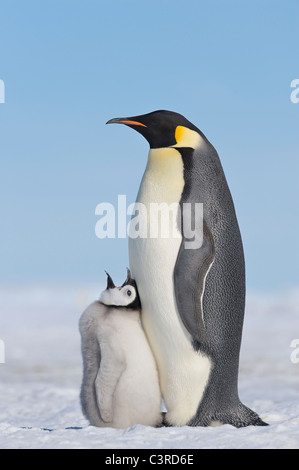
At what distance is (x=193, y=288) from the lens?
12.9ft

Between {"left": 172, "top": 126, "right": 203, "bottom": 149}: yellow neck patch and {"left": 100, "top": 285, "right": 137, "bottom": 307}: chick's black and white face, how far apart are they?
96cm

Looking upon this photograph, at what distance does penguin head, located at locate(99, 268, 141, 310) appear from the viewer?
4.07 metres

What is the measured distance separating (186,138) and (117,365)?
4.82 feet

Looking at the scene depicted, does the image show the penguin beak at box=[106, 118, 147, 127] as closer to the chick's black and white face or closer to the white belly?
the white belly

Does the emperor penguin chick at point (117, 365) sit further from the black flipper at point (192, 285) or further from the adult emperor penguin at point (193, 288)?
the black flipper at point (192, 285)

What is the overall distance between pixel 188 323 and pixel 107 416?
0.72 m

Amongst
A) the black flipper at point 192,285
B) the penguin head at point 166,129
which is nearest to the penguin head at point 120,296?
the black flipper at point 192,285

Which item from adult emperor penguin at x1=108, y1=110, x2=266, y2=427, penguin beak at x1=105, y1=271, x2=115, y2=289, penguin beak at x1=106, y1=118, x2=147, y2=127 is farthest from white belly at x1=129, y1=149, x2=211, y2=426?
penguin beak at x1=106, y1=118, x2=147, y2=127

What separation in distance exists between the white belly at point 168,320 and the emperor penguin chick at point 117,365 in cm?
7

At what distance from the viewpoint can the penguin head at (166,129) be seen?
4262mm

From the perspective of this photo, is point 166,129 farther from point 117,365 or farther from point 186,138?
point 117,365

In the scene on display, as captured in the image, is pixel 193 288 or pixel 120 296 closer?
pixel 193 288

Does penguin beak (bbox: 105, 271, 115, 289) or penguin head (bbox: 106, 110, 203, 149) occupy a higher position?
penguin head (bbox: 106, 110, 203, 149)

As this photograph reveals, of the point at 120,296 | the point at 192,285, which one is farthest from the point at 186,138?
the point at 120,296
